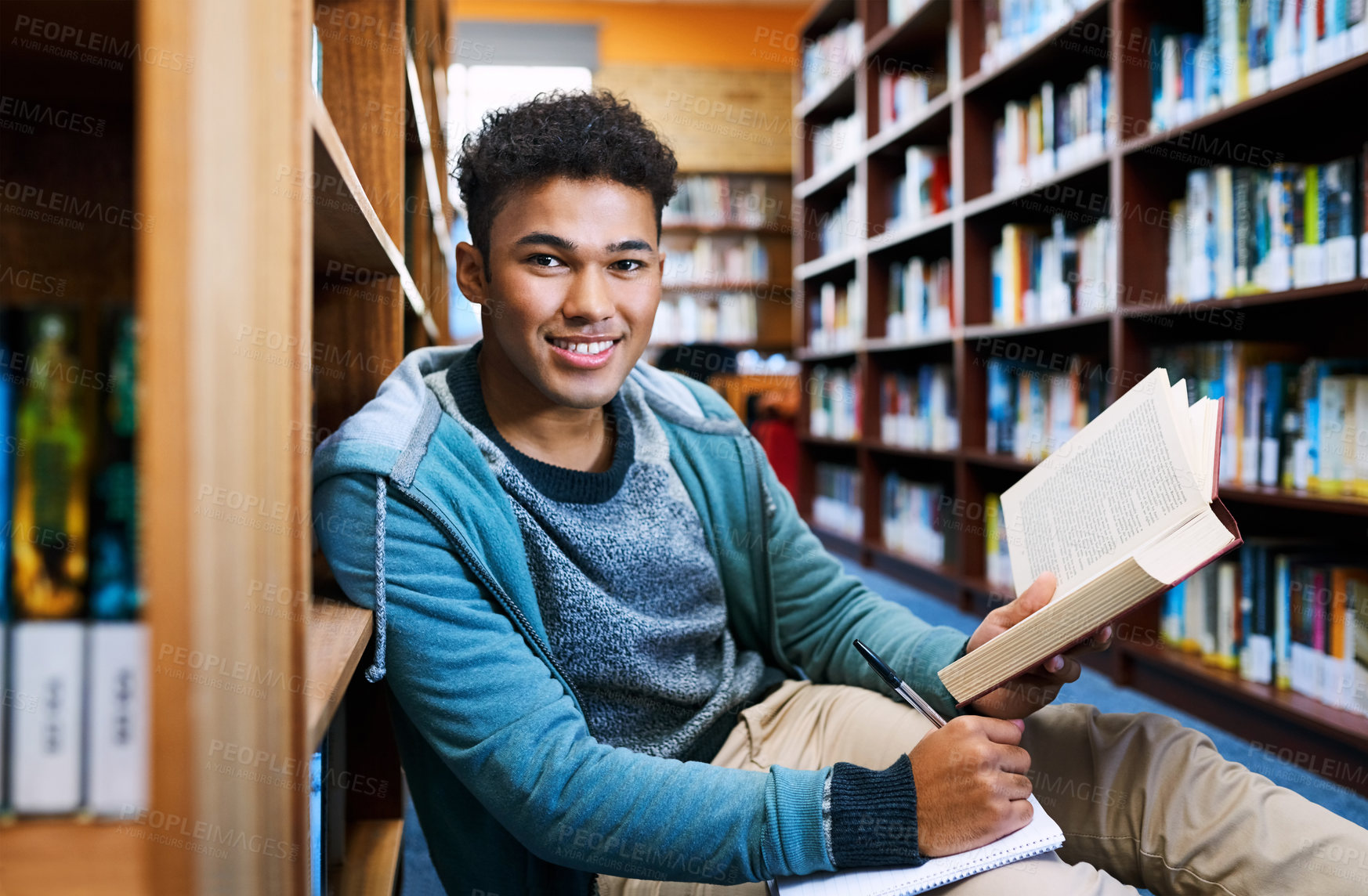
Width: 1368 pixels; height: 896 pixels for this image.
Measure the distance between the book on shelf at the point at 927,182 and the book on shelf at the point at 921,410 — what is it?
552 mm

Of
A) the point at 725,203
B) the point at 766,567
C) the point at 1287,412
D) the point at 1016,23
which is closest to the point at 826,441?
the point at 725,203

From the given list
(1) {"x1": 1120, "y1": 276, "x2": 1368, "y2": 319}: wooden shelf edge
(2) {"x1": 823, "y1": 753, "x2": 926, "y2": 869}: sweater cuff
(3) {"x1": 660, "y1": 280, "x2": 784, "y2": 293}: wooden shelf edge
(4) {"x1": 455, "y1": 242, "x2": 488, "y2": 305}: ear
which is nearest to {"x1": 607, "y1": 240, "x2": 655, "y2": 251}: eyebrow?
(4) {"x1": 455, "y1": 242, "x2": 488, "y2": 305}: ear

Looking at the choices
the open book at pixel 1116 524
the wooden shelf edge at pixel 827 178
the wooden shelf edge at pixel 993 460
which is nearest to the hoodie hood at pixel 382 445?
the open book at pixel 1116 524

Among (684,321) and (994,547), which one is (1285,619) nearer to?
(994,547)

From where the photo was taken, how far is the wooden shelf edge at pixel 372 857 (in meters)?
1.19

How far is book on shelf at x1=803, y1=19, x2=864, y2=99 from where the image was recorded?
13.0 feet

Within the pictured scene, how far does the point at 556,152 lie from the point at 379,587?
1.56ft

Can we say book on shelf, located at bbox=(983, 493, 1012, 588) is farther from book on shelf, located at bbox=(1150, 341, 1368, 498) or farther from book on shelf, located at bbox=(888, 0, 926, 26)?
book on shelf, located at bbox=(888, 0, 926, 26)

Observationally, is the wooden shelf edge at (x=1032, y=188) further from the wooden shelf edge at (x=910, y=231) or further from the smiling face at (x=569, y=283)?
the smiling face at (x=569, y=283)

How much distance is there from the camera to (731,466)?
1.17m

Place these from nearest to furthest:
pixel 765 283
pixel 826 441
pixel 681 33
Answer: pixel 826 441 < pixel 765 283 < pixel 681 33

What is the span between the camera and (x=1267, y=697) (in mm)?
1877

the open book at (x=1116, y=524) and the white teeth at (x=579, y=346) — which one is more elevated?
the white teeth at (x=579, y=346)

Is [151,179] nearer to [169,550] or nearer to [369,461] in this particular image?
[169,550]
